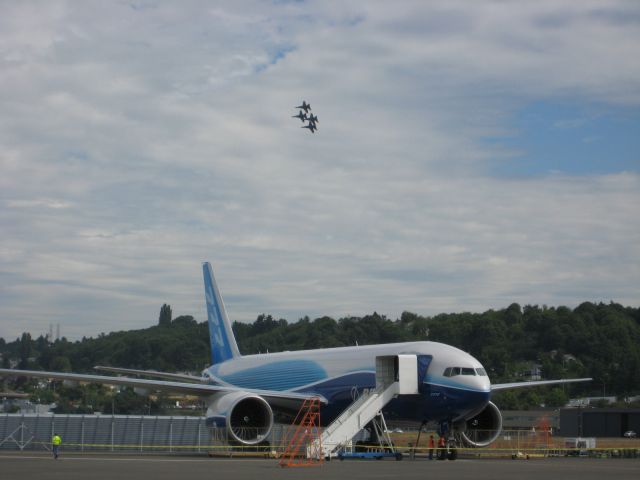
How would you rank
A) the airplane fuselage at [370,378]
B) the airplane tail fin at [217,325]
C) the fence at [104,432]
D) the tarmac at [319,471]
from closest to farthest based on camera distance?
1. the tarmac at [319,471]
2. the airplane fuselage at [370,378]
3. the fence at [104,432]
4. the airplane tail fin at [217,325]

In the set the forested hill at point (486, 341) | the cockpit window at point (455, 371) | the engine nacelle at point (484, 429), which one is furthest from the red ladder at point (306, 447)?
the forested hill at point (486, 341)

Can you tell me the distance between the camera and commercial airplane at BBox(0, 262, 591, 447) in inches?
1345

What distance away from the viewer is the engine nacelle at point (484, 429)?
124 ft

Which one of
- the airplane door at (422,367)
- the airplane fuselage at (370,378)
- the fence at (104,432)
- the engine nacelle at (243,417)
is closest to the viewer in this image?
the airplane fuselage at (370,378)

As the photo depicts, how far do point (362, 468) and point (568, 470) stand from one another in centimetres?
580

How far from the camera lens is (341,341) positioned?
11488cm

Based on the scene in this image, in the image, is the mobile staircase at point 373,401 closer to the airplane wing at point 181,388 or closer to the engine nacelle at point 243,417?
the engine nacelle at point 243,417

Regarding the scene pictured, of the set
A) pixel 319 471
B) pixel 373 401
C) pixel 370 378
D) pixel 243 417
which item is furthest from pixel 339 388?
pixel 319 471

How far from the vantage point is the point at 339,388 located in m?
38.0

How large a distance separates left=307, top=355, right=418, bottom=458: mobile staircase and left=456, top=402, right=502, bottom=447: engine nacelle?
14.1 ft

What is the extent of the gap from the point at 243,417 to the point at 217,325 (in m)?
14.4

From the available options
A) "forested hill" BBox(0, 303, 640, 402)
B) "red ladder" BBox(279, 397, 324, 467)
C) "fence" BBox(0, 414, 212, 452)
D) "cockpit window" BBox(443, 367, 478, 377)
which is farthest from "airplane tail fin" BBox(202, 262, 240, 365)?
"forested hill" BBox(0, 303, 640, 402)

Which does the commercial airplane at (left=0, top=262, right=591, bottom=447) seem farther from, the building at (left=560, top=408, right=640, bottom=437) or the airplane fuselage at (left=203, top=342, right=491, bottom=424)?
the building at (left=560, top=408, right=640, bottom=437)

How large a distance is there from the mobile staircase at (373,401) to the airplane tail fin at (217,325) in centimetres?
1547
